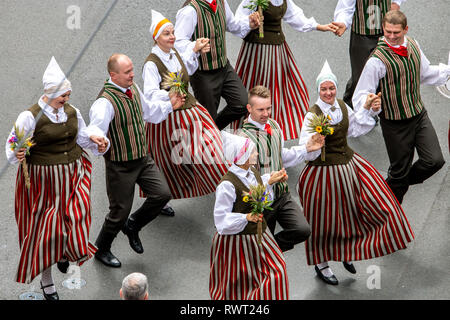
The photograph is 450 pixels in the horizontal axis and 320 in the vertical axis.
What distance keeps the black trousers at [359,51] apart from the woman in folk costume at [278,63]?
47cm

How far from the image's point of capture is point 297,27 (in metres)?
9.62

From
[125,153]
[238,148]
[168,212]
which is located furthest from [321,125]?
[168,212]

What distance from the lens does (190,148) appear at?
8773 mm

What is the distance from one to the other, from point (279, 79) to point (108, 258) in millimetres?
2363

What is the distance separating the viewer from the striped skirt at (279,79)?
31.3ft

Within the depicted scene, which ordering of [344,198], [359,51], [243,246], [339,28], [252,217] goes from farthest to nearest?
[359,51]
[339,28]
[344,198]
[243,246]
[252,217]

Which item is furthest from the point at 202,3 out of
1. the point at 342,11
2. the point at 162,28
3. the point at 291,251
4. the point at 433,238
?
the point at 433,238

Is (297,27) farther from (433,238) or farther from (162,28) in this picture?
(433,238)

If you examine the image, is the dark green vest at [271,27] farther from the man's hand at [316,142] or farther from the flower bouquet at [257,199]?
the flower bouquet at [257,199]

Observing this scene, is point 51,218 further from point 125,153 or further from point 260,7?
point 260,7

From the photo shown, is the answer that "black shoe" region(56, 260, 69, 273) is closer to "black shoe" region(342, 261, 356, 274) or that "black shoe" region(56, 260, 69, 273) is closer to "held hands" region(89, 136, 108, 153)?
"held hands" region(89, 136, 108, 153)

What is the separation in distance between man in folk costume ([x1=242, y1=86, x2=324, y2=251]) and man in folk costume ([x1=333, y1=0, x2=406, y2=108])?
172 cm

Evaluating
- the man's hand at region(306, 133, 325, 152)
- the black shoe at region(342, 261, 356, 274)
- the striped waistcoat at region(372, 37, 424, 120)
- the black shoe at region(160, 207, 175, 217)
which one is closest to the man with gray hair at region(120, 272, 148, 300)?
the man's hand at region(306, 133, 325, 152)

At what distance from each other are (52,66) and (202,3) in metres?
1.67
